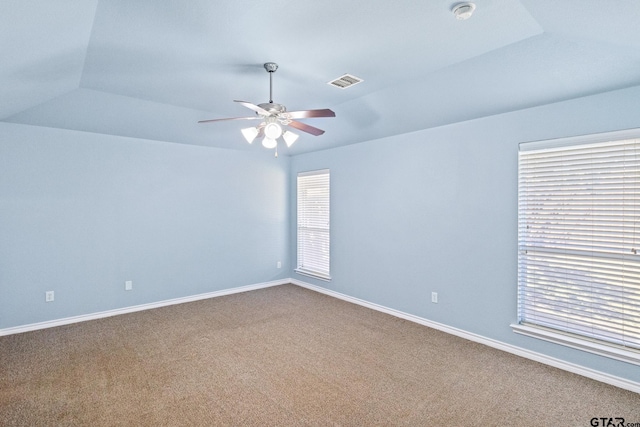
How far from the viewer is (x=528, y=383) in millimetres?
2725

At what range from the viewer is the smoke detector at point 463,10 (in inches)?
75.7

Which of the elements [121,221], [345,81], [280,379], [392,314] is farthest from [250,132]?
[392,314]

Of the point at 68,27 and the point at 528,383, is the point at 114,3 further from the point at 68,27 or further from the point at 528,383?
the point at 528,383

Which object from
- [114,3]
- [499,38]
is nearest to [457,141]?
[499,38]

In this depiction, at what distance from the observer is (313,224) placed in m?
5.82

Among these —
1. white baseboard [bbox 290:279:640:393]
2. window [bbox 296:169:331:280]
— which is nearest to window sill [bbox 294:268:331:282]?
window [bbox 296:169:331:280]

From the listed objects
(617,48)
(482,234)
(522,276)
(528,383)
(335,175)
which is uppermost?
(617,48)

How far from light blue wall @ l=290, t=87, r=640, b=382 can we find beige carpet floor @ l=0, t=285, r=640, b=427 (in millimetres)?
386

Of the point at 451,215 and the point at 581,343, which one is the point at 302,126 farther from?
the point at 581,343

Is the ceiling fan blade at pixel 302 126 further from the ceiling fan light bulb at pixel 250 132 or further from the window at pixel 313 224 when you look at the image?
the window at pixel 313 224

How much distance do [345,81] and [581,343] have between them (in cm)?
319

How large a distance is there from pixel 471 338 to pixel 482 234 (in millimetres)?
1170

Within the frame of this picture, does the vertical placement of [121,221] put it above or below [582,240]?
above

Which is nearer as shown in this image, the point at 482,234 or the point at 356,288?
the point at 482,234
